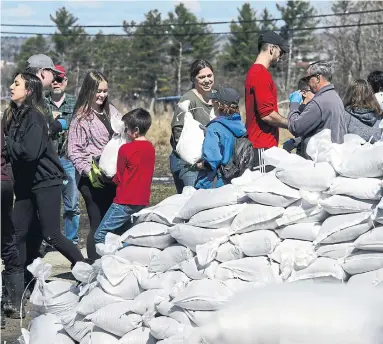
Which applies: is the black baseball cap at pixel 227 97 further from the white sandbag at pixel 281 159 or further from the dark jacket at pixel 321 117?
the white sandbag at pixel 281 159

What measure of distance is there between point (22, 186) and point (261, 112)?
1.92 meters

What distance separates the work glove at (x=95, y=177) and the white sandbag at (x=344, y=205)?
308 cm

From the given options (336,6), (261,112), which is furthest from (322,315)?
(336,6)

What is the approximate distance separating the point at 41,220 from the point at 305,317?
3.36 meters

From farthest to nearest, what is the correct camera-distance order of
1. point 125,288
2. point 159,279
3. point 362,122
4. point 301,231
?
point 362,122 → point 125,288 → point 159,279 → point 301,231

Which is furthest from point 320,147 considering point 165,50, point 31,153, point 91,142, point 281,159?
point 165,50

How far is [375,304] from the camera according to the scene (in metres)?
3.85

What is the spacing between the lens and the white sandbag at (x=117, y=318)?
4.92m

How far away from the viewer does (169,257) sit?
498 cm

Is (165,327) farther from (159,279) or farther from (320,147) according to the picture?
(320,147)

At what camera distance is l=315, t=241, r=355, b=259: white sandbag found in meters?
4.42

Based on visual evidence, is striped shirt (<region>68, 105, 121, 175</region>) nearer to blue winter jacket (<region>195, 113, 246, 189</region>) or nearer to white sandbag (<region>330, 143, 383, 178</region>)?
blue winter jacket (<region>195, 113, 246, 189</region>)

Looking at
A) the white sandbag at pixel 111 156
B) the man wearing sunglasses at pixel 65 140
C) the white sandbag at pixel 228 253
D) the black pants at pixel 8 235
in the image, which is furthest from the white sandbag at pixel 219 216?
the man wearing sunglasses at pixel 65 140

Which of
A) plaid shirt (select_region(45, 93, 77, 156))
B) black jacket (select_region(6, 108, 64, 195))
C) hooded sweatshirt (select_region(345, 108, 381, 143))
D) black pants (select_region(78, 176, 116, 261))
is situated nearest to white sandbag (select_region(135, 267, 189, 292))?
black jacket (select_region(6, 108, 64, 195))
